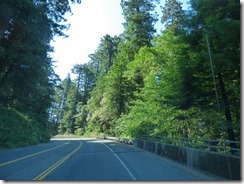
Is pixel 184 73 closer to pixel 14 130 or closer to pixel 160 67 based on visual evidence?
pixel 160 67

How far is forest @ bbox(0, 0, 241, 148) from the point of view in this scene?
567 inches

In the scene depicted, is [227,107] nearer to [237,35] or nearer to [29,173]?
[237,35]

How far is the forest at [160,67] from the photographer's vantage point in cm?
1440

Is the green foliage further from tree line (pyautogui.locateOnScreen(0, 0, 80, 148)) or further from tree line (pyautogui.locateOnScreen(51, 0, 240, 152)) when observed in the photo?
tree line (pyautogui.locateOnScreen(51, 0, 240, 152))

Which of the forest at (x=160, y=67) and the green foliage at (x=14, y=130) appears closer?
the forest at (x=160, y=67)

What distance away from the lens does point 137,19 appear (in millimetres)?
45844

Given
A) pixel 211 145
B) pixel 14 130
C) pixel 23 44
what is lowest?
pixel 211 145

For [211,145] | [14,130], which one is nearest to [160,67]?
[14,130]

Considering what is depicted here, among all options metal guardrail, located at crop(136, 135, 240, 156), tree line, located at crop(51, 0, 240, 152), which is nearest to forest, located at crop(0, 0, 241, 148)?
tree line, located at crop(51, 0, 240, 152)

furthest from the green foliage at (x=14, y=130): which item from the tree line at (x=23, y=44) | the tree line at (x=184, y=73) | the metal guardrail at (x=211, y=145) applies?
the metal guardrail at (x=211, y=145)

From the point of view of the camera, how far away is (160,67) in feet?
94.0

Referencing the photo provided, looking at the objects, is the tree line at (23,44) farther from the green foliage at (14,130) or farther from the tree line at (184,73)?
the tree line at (184,73)

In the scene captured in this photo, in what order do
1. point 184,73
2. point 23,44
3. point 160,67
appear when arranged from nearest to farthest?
point 184,73
point 23,44
point 160,67

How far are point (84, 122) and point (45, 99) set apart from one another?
147ft
